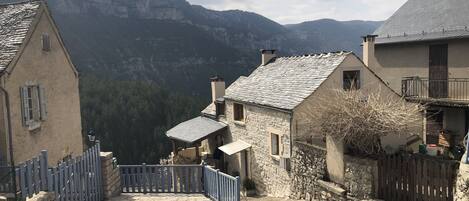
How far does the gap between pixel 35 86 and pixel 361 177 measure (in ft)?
39.3

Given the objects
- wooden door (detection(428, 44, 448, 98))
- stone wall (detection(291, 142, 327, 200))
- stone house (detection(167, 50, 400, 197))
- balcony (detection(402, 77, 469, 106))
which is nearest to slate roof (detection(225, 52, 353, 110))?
stone house (detection(167, 50, 400, 197))

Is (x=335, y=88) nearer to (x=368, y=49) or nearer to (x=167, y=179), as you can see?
(x=368, y=49)

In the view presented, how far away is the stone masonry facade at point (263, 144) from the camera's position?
17516 millimetres

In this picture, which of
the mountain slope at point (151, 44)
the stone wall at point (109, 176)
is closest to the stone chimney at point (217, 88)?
the stone wall at point (109, 176)

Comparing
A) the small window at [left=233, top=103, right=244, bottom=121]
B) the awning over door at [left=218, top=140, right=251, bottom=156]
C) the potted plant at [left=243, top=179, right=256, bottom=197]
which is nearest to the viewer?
the awning over door at [left=218, top=140, right=251, bottom=156]

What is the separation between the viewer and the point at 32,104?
15.3 m

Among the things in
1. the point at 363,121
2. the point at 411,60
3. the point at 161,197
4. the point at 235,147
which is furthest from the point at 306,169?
the point at 411,60

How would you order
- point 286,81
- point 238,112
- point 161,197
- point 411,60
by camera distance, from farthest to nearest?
1. point 238,112
2. point 411,60
3. point 286,81
4. point 161,197

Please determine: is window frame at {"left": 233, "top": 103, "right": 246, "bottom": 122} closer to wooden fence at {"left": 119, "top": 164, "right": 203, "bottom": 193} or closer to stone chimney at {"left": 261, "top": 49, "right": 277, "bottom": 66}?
stone chimney at {"left": 261, "top": 49, "right": 277, "bottom": 66}

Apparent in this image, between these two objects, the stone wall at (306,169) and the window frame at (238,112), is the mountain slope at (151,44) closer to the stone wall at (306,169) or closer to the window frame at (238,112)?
the window frame at (238,112)

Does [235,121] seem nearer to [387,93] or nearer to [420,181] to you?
[387,93]

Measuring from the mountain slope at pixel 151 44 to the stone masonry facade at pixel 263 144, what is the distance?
61.1 meters

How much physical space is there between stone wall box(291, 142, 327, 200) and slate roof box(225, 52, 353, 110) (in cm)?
198

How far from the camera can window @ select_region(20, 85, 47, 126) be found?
563 inches
